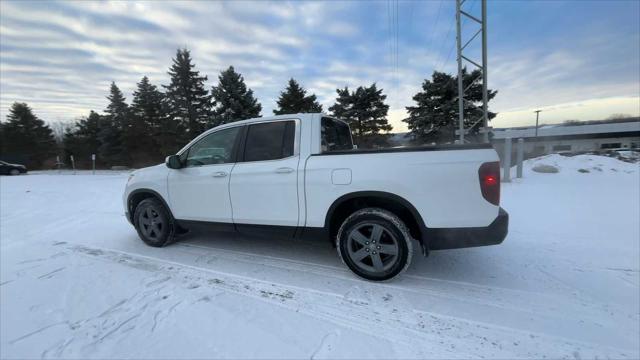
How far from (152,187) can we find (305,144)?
2.65 meters

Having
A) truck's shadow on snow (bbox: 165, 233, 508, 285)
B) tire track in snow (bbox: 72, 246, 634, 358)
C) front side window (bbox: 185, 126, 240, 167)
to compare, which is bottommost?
tire track in snow (bbox: 72, 246, 634, 358)

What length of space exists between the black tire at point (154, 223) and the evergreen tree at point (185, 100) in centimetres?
2750

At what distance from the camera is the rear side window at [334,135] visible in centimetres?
371

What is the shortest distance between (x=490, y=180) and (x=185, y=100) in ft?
107

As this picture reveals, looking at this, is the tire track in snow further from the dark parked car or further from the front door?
the dark parked car

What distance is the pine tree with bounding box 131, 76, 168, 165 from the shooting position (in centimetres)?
3272

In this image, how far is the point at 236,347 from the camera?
2207 mm

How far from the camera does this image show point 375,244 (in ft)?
10.3

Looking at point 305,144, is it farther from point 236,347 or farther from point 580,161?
point 580,161

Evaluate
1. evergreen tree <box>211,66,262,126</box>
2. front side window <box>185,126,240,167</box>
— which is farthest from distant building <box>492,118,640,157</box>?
front side window <box>185,126,240,167</box>

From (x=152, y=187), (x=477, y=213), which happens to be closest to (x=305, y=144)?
(x=477, y=213)

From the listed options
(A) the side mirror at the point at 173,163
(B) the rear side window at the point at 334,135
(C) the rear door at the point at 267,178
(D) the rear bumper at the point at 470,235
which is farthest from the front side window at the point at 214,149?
(D) the rear bumper at the point at 470,235

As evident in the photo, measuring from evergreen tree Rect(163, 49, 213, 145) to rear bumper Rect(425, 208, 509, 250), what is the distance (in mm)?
30485

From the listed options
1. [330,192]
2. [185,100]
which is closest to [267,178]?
[330,192]
